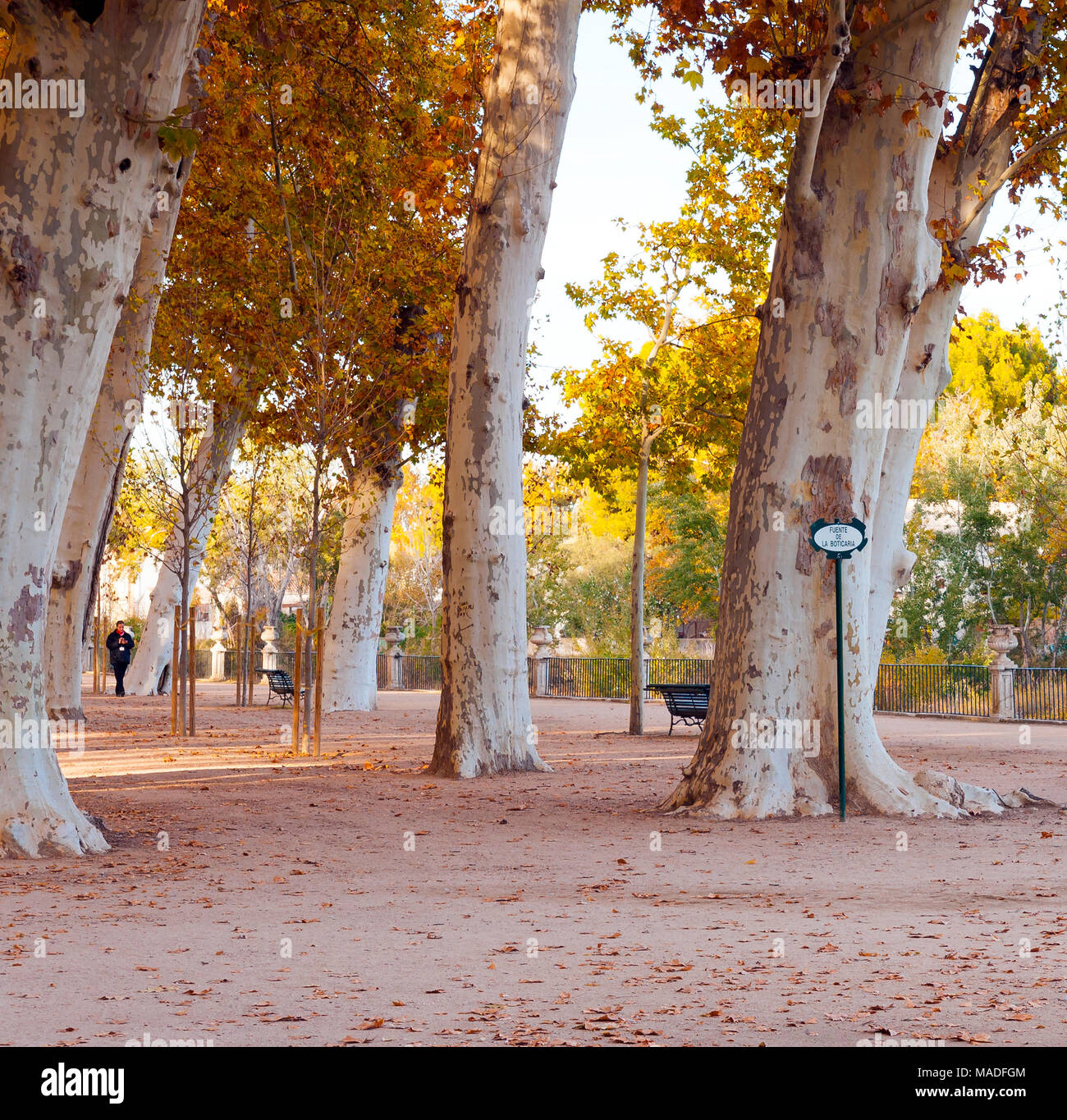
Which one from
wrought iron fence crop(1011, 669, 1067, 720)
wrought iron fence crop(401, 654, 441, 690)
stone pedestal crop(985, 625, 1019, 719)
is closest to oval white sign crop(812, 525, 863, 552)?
wrought iron fence crop(1011, 669, 1067, 720)

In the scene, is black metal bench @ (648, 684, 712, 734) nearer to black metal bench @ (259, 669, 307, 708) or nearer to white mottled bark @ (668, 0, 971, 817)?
black metal bench @ (259, 669, 307, 708)

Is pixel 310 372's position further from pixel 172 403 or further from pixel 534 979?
pixel 534 979

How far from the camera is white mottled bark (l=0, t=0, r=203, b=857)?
9289mm

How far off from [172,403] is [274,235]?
11.3 feet

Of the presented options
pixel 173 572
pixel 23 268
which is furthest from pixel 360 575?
pixel 23 268

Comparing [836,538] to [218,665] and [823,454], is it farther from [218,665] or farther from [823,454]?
[218,665]

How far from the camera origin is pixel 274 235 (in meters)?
22.3

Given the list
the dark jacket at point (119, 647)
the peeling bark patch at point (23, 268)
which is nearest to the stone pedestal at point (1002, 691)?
the dark jacket at point (119, 647)

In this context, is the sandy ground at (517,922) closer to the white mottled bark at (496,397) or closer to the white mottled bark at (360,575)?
the white mottled bark at (496,397)

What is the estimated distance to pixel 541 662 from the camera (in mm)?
38781

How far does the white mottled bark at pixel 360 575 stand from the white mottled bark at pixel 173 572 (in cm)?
263

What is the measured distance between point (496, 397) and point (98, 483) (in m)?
7.43

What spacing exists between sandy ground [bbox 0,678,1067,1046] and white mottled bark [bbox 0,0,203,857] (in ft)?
3.36

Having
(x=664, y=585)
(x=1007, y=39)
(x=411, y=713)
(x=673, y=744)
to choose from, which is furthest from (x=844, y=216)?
(x=664, y=585)
